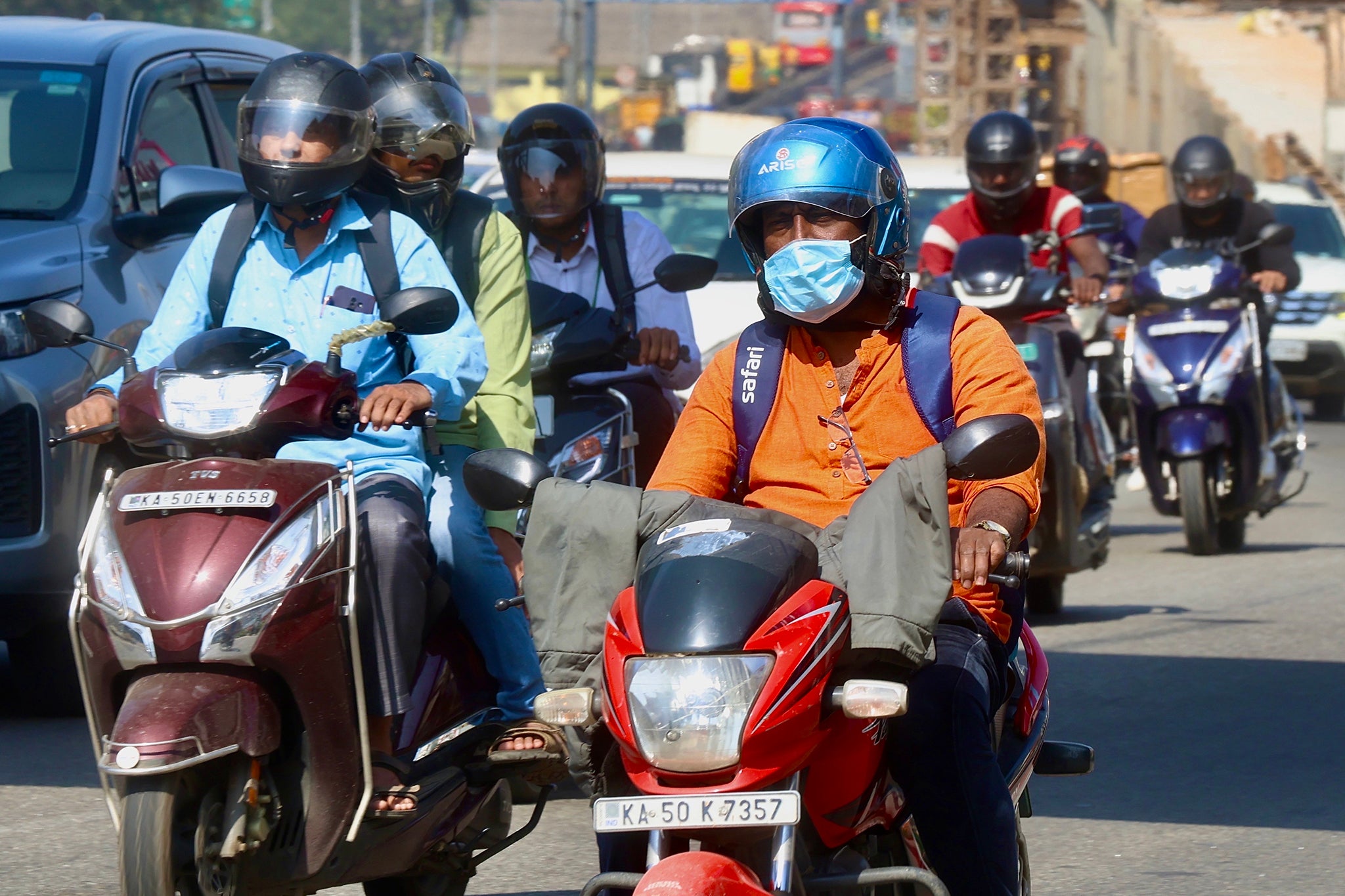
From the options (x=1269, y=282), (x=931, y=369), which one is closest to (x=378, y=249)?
(x=931, y=369)

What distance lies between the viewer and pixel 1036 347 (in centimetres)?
884

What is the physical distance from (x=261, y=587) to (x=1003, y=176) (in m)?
6.35

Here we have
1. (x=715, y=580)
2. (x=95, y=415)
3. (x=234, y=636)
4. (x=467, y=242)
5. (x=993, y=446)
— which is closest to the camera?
(x=715, y=580)

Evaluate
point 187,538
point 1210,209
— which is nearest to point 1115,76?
point 1210,209

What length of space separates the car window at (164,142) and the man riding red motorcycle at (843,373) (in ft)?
13.1

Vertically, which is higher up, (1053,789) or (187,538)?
(187,538)

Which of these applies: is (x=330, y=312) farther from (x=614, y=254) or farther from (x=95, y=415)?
(x=614, y=254)

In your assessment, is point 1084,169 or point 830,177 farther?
point 1084,169

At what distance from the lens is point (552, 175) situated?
6797mm

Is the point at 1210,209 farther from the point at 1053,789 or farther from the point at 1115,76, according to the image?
the point at 1115,76

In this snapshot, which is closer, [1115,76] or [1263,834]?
[1263,834]

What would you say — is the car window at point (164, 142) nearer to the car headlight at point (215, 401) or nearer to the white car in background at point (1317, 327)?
the car headlight at point (215, 401)

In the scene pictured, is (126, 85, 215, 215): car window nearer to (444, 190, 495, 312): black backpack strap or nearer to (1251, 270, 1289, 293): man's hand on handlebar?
(444, 190, 495, 312): black backpack strap

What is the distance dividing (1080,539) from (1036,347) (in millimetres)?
844
